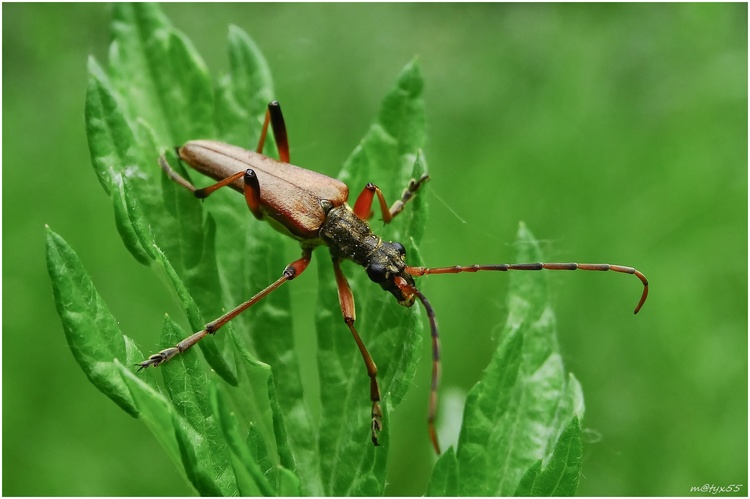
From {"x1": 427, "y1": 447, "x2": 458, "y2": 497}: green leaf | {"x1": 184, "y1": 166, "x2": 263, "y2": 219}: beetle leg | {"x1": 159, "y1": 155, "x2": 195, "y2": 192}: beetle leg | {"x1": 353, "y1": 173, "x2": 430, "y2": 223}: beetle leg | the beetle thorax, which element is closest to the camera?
{"x1": 427, "y1": 447, "x2": 458, "y2": 497}: green leaf

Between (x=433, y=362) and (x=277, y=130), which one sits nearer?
(x=433, y=362)

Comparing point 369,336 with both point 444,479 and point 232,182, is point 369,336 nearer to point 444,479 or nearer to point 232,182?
point 444,479

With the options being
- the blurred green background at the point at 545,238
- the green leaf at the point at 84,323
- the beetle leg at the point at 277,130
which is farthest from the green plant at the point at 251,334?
the blurred green background at the point at 545,238

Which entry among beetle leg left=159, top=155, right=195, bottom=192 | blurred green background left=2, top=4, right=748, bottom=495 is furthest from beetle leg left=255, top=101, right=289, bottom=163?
blurred green background left=2, top=4, right=748, bottom=495

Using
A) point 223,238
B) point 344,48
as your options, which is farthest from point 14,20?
point 223,238

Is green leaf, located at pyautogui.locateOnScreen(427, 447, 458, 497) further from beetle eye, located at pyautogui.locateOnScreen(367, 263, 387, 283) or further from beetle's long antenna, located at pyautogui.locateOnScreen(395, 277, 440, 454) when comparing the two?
beetle eye, located at pyautogui.locateOnScreen(367, 263, 387, 283)

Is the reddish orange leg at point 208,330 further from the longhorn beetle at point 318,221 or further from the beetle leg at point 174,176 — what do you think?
the beetle leg at point 174,176

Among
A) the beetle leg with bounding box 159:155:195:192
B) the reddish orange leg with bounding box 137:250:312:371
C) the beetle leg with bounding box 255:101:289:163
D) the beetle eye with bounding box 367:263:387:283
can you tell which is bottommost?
the reddish orange leg with bounding box 137:250:312:371

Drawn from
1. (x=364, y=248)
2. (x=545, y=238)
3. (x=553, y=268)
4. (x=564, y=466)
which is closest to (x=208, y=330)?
(x=564, y=466)
